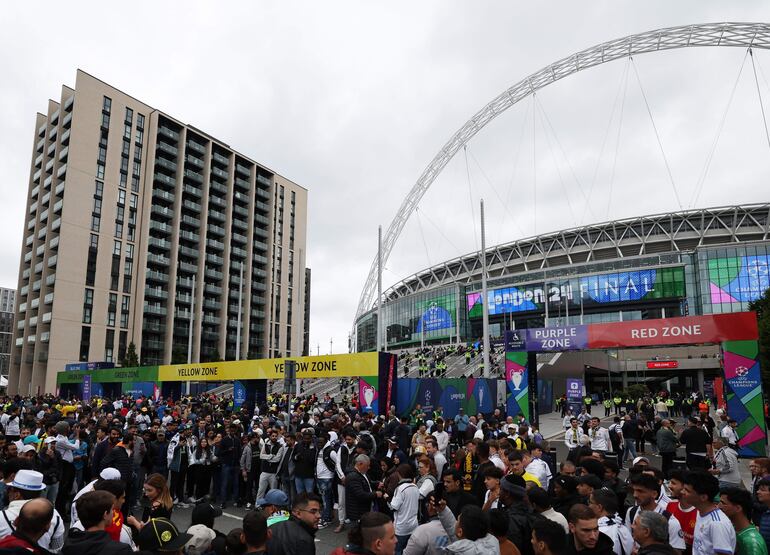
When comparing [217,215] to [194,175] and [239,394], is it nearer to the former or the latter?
[194,175]

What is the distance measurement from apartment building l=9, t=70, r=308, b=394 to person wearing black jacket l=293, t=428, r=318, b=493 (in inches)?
2424

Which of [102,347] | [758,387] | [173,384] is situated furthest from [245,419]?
[102,347]

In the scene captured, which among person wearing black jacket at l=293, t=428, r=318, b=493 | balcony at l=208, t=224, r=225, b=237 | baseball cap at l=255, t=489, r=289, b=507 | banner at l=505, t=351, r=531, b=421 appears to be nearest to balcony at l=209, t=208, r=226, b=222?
balcony at l=208, t=224, r=225, b=237

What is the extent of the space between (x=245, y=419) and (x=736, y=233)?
94.6 metres

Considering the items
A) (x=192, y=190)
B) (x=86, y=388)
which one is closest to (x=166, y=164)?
(x=192, y=190)

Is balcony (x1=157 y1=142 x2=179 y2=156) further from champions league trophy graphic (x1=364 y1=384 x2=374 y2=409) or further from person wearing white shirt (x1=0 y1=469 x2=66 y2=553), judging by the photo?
person wearing white shirt (x1=0 y1=469 x2=66 y2=553)

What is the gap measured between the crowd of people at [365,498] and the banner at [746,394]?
6419 mm

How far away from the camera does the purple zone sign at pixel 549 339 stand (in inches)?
858

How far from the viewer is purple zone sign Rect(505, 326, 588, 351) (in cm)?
2180

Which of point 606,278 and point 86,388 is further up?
point 606,278

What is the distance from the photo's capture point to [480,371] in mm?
44344

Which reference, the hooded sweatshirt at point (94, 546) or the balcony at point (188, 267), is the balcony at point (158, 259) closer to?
the balcony at point (188, 267)

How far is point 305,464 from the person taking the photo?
10.9 metres

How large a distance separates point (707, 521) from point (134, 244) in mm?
81466
